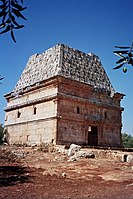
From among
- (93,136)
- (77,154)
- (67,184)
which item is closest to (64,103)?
(93,136)

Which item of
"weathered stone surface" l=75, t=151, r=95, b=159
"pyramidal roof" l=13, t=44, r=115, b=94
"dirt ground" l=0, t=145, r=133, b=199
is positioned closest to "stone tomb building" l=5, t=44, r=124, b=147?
"pyramidal roof" l=13, t=44, r=115, b=94

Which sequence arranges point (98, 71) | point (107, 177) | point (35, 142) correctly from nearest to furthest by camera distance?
point (107, 177) < point (35, 142) < point (98, 71)

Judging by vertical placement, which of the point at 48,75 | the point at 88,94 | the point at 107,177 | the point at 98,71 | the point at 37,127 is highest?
the point at 98,71

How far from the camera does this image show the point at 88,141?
18.3 metres

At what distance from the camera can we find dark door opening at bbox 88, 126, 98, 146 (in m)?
18.4

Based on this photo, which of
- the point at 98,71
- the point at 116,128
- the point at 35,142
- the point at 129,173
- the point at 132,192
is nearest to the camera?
the point at 132,192

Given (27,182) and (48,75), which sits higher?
(48,75)

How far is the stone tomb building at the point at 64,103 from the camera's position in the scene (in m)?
16.7

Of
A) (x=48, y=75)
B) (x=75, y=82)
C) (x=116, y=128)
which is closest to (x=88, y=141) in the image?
(x=116, y=128)

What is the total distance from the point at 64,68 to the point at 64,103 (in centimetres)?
338

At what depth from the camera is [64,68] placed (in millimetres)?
18375

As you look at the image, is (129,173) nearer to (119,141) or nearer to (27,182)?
(27,182)

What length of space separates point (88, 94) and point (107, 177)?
11607 millimetres

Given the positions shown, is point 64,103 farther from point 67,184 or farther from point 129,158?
point 67,184
